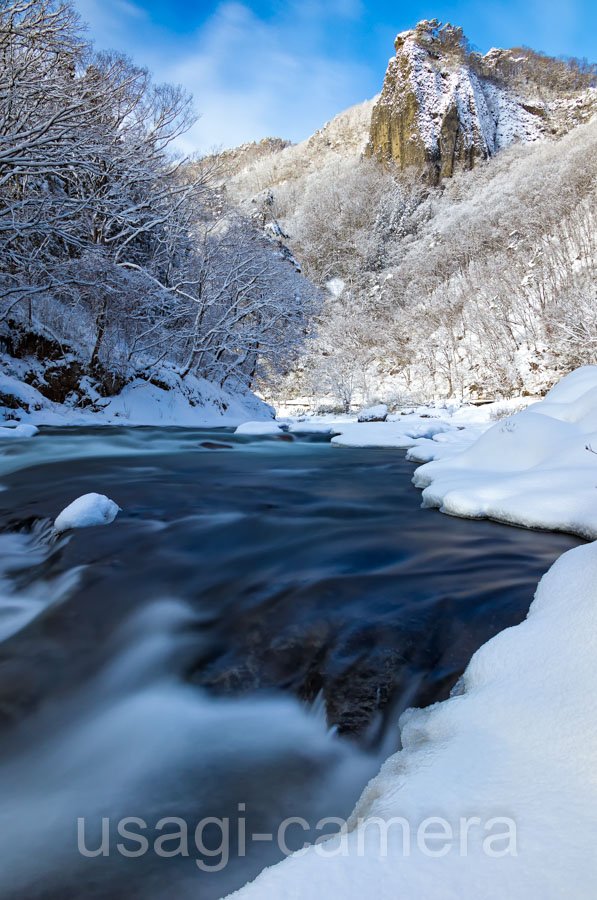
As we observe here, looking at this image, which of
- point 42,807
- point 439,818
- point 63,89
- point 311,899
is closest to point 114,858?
point 42,807

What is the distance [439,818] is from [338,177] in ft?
146

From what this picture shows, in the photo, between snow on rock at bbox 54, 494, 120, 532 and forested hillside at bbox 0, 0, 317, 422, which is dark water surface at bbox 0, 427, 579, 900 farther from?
forested hillside at bbox 0, 0, 317, 422

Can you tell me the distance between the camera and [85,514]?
2.66m

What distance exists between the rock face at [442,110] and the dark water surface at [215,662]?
40.6m

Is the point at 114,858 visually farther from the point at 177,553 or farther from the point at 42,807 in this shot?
the point at 177,553

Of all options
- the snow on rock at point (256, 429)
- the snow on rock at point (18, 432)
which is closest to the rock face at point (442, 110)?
the snow on rock at point (256, 429)

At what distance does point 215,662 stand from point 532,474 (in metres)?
2.22

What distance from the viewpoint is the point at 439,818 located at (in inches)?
28.7

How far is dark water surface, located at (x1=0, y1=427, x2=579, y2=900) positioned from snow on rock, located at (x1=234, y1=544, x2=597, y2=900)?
28 cm

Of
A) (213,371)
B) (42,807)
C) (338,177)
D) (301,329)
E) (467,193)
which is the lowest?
(42,807)

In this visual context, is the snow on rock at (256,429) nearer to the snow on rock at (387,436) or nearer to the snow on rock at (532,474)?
the snow on rock at (387,436)

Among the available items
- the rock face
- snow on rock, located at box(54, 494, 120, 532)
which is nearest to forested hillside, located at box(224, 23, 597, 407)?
the rock face

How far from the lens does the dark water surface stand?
1.04 m

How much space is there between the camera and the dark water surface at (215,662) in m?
1.04
